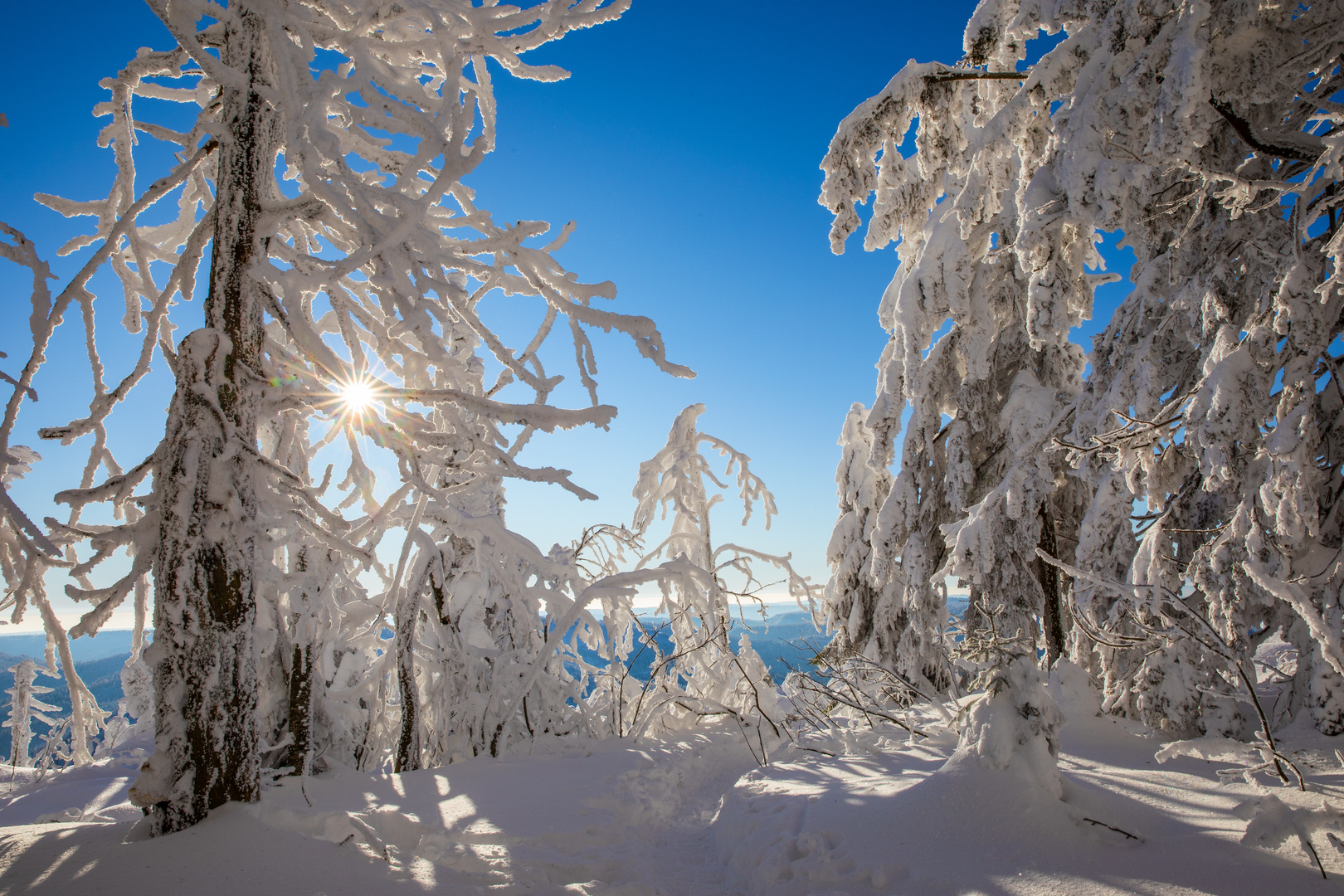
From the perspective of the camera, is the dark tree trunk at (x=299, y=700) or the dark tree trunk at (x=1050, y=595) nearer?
the dark tree trunk at (x=299, y=700)

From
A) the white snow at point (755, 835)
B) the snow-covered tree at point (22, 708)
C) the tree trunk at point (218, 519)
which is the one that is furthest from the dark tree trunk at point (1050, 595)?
the snow-covered tree at point (22, 708)

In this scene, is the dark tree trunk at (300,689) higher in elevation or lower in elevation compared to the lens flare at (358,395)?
lower

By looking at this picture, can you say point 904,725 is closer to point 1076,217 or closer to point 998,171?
point 1076,217

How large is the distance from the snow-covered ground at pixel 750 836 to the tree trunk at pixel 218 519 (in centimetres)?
26

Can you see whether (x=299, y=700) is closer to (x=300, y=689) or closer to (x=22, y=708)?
(x=300, y=689)

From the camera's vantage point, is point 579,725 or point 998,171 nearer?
point 998,171

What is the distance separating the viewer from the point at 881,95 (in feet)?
21.2

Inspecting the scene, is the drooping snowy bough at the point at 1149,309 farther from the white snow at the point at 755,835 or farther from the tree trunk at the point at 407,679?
the tree trunk at the point at 407,679

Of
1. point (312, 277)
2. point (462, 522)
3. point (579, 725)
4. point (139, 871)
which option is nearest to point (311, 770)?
point (579, 725)

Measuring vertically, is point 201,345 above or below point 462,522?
above

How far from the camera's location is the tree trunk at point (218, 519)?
2.72 m

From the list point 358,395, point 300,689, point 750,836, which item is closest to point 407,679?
point 300,689

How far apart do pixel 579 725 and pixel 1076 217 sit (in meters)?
7.31

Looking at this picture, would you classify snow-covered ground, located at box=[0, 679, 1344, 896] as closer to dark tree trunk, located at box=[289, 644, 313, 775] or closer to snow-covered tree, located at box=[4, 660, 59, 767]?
dark tree trunk, located at box=[289, 644, 313, 775]
